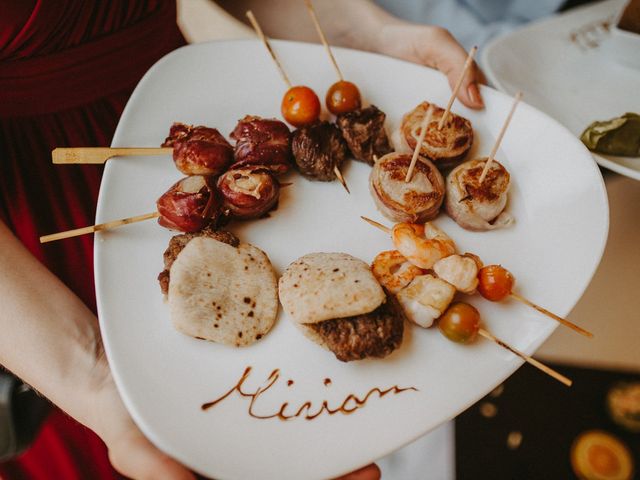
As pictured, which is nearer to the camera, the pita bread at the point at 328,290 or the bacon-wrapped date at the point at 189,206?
the pita bread at the point at 328,290

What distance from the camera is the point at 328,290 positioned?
1589 millimetres

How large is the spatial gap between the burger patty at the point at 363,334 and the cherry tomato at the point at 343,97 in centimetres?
95

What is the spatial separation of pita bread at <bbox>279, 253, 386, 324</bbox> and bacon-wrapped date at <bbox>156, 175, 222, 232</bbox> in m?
0.36

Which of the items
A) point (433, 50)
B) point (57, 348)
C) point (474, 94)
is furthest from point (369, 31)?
point (57, 348)

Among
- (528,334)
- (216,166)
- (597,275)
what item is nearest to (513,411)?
(597,275)

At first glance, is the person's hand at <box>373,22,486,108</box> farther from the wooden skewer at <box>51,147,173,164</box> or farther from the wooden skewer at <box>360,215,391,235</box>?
the wooden skewer at <box>51,147,173,164</box>

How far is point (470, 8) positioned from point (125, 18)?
2.98 m

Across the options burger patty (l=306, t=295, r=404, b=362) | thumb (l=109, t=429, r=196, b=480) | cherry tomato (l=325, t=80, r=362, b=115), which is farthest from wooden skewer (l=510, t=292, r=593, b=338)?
thumb (l=109, t=429, r=196, b=480)

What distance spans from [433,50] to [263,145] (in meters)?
0.93

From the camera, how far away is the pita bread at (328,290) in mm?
1562

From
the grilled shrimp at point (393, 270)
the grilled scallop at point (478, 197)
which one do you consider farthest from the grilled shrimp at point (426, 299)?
the grilled scallop at point (478, 197)

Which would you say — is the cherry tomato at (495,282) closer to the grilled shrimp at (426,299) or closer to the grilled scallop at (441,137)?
the grilled shrimp at (426,299)

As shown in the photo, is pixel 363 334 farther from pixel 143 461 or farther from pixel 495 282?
pixel 143 461

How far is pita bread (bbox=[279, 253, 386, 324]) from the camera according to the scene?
1.56m
